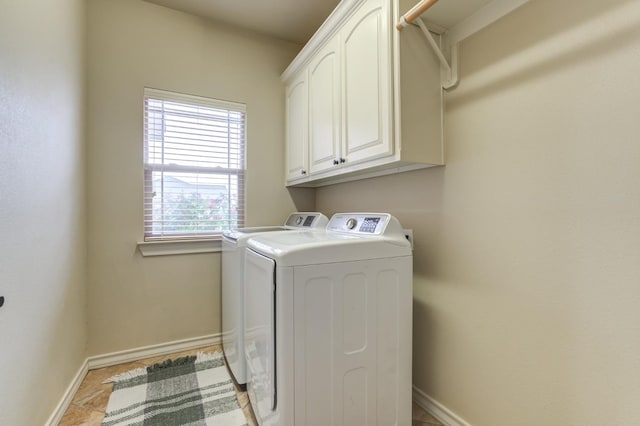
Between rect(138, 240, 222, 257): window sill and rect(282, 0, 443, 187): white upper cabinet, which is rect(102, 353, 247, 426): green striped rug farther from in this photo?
rect(282, 0, 443, 187): white upper cabinet

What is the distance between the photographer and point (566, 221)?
105cm

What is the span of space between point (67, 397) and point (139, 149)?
5.28 feet

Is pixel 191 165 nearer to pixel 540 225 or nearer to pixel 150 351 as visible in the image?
pixel 150 351

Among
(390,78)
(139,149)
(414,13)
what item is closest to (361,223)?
(390,78)

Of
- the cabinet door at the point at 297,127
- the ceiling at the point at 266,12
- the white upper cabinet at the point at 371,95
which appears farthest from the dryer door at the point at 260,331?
the ceiling at the point at 266,12

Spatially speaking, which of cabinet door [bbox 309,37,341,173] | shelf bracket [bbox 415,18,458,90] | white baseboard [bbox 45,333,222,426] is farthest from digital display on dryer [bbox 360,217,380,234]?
white baseboard [bbox 45,333,222,426]

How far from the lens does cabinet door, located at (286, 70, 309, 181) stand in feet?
7.34

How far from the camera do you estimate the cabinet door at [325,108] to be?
180 centimetres

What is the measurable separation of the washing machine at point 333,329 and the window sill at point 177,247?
1.06m

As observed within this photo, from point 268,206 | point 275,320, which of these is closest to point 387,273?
point 275,320

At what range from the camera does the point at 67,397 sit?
63.9 inches

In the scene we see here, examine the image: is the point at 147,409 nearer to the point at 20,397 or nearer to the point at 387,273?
the point at 20,397

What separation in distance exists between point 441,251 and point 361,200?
77cm

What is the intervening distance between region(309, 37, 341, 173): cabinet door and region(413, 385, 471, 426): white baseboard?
1455 mm
